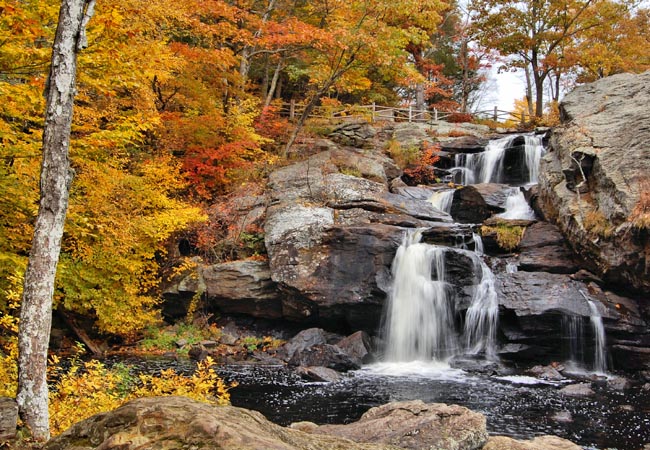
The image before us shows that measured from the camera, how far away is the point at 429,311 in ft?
44.1

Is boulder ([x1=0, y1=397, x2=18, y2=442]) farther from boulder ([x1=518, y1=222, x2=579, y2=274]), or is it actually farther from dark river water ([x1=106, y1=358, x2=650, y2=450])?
boulder ([x1=518, y1=222, x2=579, y2=274])

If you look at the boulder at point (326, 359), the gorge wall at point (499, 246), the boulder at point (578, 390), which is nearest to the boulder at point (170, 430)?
the boulder at point (578, 390)

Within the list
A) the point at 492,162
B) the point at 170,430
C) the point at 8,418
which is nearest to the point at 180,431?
the point at 170,430

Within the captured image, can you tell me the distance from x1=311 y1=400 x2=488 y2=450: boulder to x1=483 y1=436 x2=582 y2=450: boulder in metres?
0.13

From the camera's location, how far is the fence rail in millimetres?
24250

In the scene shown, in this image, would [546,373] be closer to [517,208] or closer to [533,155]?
[517,208]

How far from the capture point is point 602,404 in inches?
357

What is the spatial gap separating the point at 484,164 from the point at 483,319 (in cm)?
1055

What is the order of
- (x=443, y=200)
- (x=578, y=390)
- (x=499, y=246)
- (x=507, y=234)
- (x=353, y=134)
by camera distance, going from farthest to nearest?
(x=353, y=134)
(x=443, y=200)
(x=499, y=246)
(x=507, y=234)
(x=578, y=390)

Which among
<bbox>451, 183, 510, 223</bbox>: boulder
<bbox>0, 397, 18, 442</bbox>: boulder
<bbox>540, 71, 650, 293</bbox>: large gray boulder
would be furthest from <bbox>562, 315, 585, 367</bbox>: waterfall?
<bbox>0, 397, 18, 442</bbox>: boulder

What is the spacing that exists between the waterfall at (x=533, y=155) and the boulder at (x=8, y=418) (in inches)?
765

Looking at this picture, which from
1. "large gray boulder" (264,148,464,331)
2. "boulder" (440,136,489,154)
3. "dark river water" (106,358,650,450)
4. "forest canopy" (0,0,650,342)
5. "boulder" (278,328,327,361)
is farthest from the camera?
"boulder" (440,136,489,154)

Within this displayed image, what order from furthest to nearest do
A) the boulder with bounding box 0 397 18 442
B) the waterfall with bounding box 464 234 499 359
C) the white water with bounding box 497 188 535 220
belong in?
1. the white water with bounding box 497 188 535 220
2. the waterfall with bounding box 464 234 499 359
3. the boulder with bounding box 0 397 18 442

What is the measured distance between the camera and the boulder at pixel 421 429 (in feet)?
17.5
